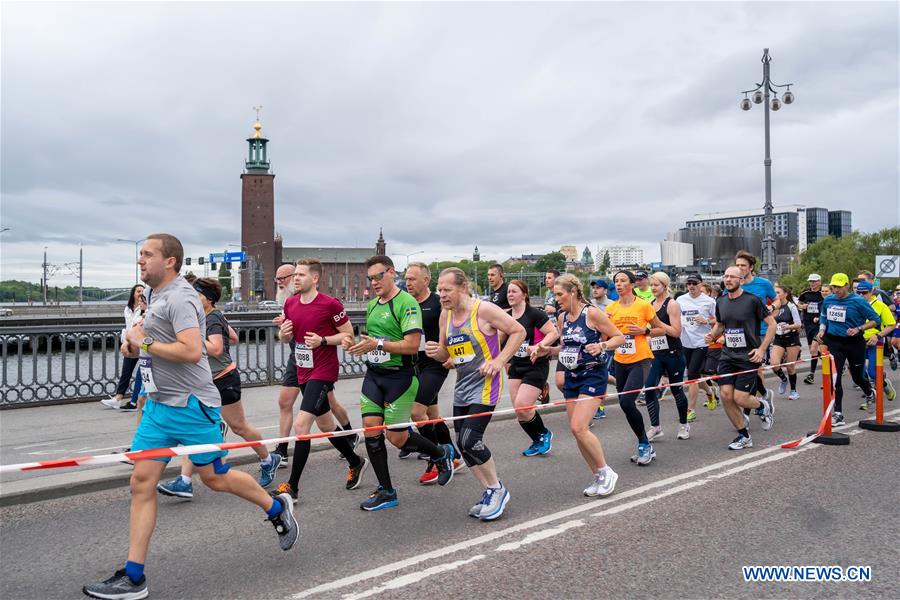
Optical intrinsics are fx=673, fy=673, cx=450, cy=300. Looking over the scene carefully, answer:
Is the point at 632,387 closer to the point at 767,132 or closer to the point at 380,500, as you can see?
the point at 380,500

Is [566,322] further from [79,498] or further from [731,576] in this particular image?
[79,498]

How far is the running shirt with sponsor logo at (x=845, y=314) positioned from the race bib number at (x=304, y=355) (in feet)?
24.1

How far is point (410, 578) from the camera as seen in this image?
3.97 metres

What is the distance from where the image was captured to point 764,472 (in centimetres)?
646

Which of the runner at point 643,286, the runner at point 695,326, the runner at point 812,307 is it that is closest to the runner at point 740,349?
the runner at point 643,286

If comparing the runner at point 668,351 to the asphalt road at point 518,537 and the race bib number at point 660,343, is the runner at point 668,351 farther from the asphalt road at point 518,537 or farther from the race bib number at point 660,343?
the asphalt road at point 518,537

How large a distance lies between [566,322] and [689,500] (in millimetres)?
1905

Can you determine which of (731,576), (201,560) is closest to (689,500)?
(731,576)

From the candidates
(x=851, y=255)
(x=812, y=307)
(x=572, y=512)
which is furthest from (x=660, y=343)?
(x=851, y=255)

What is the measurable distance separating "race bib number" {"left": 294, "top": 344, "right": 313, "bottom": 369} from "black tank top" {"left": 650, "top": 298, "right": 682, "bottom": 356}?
4907mm

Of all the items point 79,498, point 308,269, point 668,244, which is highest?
point 668,244

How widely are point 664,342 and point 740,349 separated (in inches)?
49.5

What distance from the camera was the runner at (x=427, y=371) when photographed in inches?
258

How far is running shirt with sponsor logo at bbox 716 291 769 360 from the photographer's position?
760 cm
